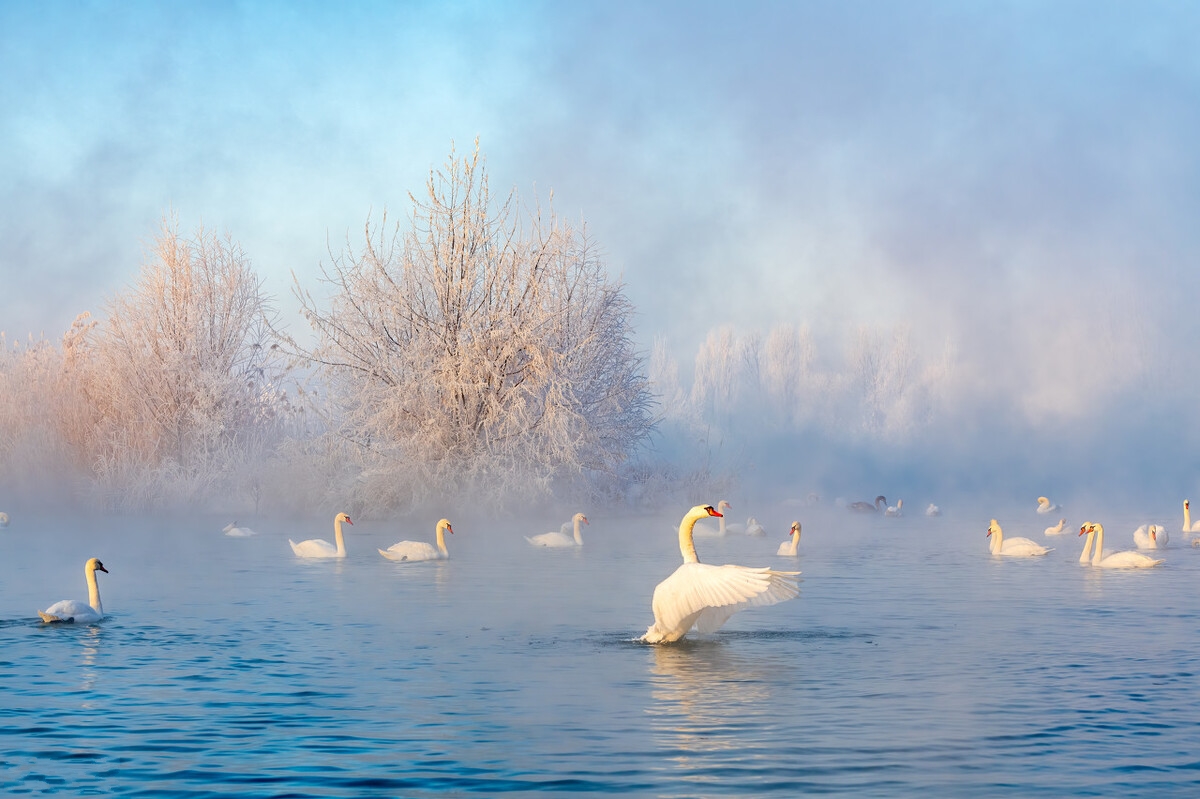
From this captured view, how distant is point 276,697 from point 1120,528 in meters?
29.8

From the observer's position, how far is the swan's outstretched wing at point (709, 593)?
495 inches

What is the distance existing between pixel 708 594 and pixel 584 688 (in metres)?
2.26

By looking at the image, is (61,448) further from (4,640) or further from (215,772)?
(215,772)

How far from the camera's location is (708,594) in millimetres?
12734

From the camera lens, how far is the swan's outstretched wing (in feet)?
41.3

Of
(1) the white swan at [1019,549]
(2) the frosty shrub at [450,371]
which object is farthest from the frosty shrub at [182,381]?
(1) the white swan at [1019,549]

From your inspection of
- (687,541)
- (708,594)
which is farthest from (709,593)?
(687,541)

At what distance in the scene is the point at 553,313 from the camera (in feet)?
118

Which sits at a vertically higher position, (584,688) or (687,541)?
(687,541)

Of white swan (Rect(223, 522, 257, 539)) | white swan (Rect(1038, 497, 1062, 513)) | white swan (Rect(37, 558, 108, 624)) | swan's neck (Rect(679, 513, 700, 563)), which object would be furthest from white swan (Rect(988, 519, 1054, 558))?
white swan (Rect(1038, 497, 1062, 513))

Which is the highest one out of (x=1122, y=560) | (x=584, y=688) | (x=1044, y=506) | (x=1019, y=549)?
(x=1044, y=506)

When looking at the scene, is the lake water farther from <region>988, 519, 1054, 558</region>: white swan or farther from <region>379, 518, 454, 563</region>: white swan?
<region>988, 519, 1054, 558</region>: white swan

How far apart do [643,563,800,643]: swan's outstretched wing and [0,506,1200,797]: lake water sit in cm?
30

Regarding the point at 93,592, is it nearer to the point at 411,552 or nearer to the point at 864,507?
the point at 411,552
